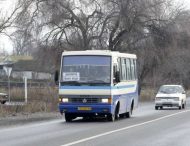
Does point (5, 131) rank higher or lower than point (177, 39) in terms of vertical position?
lower

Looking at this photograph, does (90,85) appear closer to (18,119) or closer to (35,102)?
(18,119)

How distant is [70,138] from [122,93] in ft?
30.8

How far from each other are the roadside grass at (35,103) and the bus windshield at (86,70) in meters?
5.47

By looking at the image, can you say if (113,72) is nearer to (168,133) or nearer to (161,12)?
(168,133)

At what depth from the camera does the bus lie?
24156mm

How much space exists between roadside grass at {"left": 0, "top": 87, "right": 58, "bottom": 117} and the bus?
5439 millimetres

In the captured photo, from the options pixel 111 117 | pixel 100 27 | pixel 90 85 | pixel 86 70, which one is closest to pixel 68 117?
pixel 111 117

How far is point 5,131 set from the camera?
20.0m

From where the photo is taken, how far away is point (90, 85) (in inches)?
951

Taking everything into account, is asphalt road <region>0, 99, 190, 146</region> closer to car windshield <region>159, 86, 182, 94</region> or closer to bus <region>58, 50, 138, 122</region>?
bus <region>58, 50, 138, 122</region>

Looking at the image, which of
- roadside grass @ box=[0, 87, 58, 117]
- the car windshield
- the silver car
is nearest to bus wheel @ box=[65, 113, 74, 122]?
roadside grass @ box=[0, 87, 58, 117]

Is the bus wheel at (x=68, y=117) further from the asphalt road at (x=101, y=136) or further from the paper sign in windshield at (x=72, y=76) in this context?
the asphalt road at (x=101, y=136)

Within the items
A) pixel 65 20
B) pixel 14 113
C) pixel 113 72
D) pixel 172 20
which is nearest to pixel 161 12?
pixel 172 20

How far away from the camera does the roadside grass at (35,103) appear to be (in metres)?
31.0
